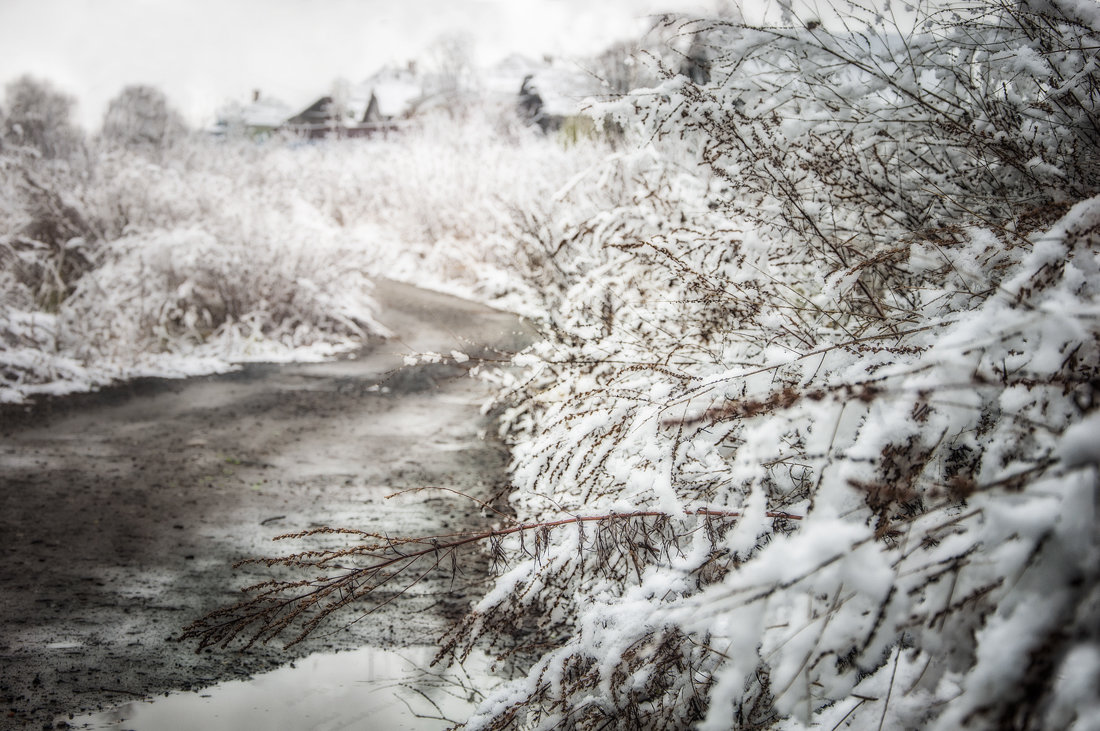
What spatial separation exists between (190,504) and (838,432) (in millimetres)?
3828

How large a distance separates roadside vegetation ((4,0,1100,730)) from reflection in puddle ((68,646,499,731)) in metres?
0.24

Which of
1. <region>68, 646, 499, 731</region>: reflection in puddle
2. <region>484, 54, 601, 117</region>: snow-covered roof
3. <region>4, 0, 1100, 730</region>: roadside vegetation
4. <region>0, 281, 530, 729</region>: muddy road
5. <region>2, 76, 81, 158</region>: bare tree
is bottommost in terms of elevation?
<region>68, 646, 499, 731</region>: reflection in puddle

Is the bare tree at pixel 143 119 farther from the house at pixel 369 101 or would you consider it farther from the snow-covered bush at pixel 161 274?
the house at pixel 369 101

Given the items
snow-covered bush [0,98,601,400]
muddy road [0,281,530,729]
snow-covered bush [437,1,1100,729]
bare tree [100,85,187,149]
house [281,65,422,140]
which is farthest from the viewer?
house [281,65,422,140]

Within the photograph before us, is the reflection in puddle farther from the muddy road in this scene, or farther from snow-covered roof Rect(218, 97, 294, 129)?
snow-covered roof Rect(218, 97, 294, 129)

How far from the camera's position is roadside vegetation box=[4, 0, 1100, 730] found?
0.96 meters

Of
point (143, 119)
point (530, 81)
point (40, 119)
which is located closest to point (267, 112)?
point (530, 81)

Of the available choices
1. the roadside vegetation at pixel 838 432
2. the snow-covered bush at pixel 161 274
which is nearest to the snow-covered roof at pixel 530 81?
the snow-covered bush at pixel 161 274

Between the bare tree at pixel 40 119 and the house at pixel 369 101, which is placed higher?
the house at pixel 369 101

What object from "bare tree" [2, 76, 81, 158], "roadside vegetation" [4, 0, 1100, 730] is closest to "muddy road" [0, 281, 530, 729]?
"roadside vegetation" [4, 0, 1100, 730]

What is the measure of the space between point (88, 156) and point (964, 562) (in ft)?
41.6

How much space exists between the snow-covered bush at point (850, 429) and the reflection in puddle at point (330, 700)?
1.56 feet

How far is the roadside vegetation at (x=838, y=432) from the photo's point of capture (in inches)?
37.6

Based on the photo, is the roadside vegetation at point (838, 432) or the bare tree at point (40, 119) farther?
the bare tree at point (40, 119)
